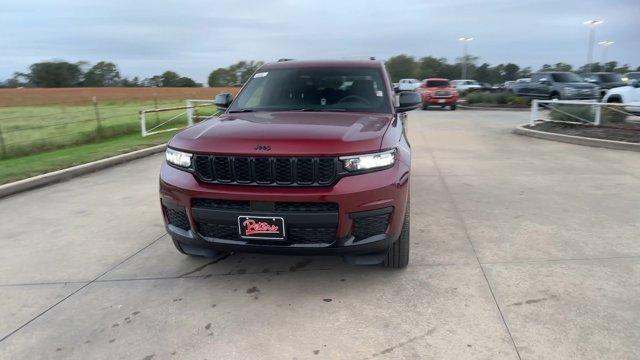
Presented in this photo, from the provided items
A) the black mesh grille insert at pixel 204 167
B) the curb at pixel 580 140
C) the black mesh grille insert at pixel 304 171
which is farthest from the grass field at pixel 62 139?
the curb at pixel 580 140

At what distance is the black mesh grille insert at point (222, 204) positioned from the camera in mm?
3338

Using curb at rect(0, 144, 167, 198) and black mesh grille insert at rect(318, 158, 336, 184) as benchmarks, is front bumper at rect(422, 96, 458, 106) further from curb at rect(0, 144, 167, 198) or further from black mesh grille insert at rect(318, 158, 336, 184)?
black mesh grille insert at rect(318, 158, 336, 184)

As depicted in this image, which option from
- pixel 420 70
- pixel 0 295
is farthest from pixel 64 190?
pixel 420 70


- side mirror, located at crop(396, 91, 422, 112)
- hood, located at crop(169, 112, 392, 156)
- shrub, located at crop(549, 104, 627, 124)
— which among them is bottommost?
shrub, located at crop(549, 104, 627, 124)

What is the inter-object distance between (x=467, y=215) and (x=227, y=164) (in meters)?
3.18

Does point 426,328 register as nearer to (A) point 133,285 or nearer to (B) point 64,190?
(A) point 133,285

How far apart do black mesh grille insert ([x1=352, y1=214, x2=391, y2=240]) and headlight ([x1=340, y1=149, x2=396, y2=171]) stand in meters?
0.35

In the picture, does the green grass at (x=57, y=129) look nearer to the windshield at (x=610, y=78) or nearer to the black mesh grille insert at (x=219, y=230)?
the black mesh grille insert at (x=219, y=230)

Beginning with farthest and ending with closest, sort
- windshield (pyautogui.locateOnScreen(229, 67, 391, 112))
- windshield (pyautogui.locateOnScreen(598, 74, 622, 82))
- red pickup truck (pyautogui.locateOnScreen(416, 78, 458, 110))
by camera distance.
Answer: windshield (pyautogui.locateOnScreen(598, 74, 622, 82)) < red pickup truck (pyautogui.locateOnScreen(416, 78, 458, 110)) < windshield (pyautogui.locateOnScreen(229, 67, 391, 112))

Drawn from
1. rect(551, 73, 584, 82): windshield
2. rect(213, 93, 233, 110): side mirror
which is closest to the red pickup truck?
rect(551, 73, 584, 82): windshield

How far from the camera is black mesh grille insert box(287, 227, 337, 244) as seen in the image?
3.32 meters

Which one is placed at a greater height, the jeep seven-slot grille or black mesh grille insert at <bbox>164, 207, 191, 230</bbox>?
the jeep seven-slot grille

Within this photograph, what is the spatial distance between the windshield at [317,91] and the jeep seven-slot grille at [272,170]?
1.30 m

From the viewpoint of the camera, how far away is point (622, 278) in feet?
12.4
